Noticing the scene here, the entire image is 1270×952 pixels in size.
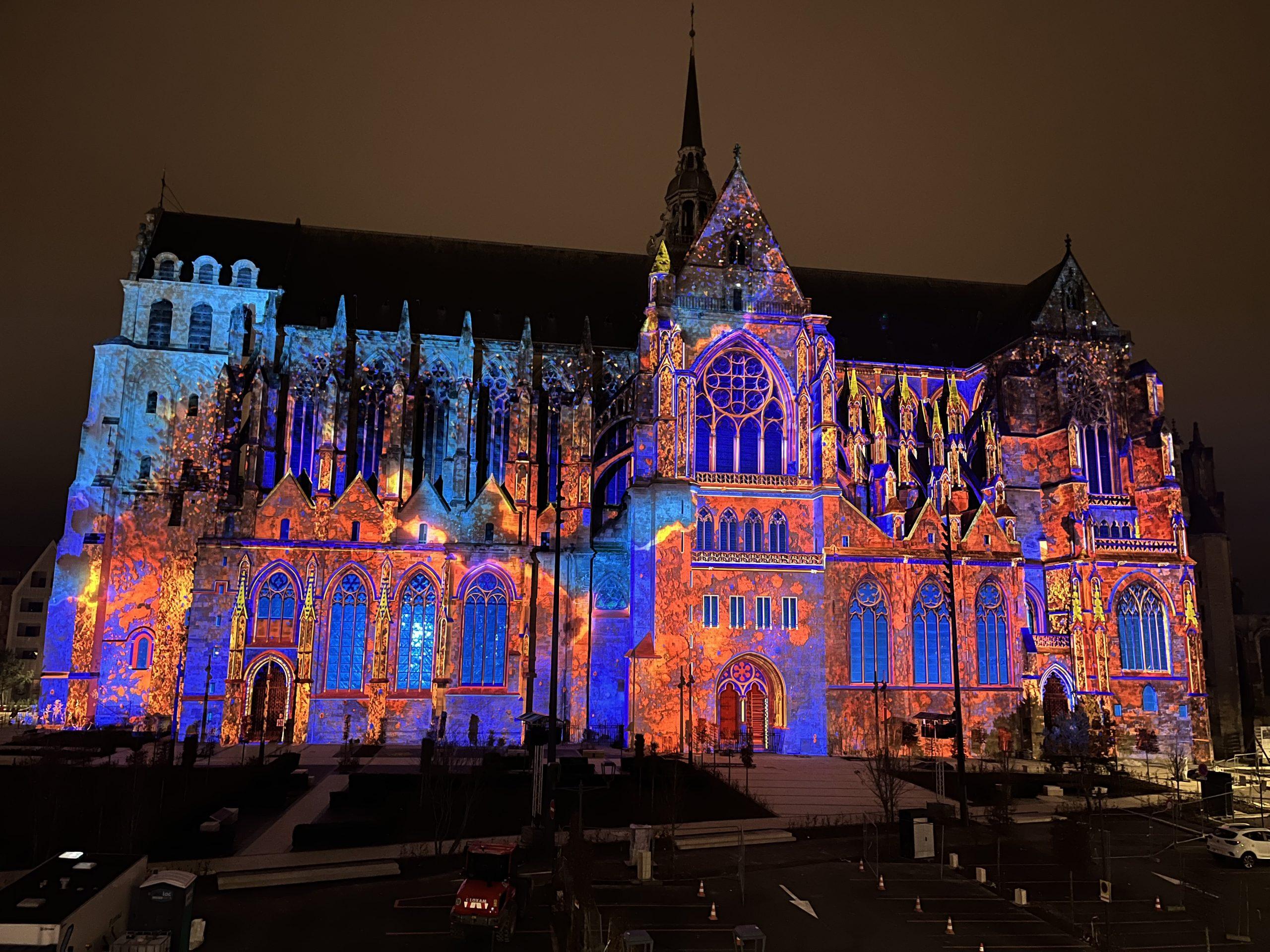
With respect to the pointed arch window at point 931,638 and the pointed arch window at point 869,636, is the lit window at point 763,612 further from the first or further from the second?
the pointed arch window at point 931,638

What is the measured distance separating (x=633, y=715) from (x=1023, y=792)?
16.2 metres

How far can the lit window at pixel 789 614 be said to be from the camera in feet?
150

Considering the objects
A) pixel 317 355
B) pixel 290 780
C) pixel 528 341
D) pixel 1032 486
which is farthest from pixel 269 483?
pixel 1032 486

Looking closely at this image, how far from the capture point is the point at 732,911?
21031mm

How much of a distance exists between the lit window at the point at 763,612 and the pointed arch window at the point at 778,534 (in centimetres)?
242

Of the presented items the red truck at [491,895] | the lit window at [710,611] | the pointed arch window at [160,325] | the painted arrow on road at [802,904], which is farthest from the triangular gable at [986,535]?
the pointed arch window at [160,325]

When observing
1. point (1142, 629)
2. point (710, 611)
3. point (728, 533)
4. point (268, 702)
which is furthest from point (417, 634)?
point (1142, 629)

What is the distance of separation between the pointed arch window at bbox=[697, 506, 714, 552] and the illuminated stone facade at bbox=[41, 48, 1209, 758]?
0.33ft

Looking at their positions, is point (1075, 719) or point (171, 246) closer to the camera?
point (1075, 719)

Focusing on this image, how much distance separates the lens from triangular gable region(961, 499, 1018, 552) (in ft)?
165

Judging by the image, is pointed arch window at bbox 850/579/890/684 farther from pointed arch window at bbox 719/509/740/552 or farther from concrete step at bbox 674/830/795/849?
concrete step at bbox 674/830/795/849

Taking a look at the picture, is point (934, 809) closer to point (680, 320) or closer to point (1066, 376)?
point (680, 320)

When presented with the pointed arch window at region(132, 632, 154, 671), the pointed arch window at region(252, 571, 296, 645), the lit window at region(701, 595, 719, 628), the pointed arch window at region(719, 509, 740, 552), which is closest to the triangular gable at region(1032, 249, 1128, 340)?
the pointed arch window at region(719, 509, 740, 552)

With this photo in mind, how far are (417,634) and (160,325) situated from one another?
2252 cm
